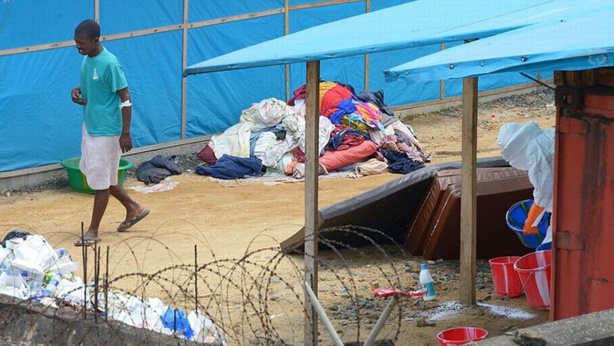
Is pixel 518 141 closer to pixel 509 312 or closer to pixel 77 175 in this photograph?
pixel 509 312

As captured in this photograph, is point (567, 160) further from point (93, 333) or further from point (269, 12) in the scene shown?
point (269, 12)

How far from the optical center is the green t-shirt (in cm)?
1013

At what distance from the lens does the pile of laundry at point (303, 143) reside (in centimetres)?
1425

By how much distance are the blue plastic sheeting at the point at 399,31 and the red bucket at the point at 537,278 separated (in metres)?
1.70

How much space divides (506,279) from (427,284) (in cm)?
59

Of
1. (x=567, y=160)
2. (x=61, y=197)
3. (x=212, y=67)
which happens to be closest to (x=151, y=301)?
(x=212, y=67)

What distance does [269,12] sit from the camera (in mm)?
15547

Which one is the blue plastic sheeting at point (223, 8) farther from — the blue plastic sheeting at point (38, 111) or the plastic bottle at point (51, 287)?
the plastic bottle at point (51, 287)

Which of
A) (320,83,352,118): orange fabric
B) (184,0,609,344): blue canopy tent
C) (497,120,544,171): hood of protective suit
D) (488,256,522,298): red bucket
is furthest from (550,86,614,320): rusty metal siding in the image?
(320,83,352,118): orange fabric

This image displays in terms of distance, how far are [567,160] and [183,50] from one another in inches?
335

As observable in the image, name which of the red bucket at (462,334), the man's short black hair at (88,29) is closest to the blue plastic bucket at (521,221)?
the red bucket at (462,334)

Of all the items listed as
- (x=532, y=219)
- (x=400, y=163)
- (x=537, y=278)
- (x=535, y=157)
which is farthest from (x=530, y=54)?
(x=400, y=163)

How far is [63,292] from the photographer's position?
796 cm

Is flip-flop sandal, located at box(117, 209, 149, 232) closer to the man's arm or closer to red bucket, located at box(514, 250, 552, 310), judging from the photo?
the man's arm
